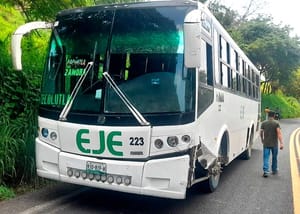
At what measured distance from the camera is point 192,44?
4883mm

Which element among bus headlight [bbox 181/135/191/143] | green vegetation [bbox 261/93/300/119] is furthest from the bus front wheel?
green vegetation [bbox 261/93/300/119]

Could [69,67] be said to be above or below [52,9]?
below

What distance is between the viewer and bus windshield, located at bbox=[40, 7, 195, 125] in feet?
17.8

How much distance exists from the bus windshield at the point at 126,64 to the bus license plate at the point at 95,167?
66 cm

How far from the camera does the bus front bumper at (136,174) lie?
525 centimetres

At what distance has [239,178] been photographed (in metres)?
8.95

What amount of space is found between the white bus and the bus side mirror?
0.01 m

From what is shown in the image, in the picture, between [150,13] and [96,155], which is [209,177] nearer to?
[96,155]

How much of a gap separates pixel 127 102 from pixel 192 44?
1154 mm

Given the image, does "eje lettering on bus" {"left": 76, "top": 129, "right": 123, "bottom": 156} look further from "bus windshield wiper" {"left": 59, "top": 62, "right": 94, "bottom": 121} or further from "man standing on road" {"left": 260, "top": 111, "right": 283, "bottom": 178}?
"man standing on road" {"left": 260, "top": 111, "right": 283, "bottom": 178}

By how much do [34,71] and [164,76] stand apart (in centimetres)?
341

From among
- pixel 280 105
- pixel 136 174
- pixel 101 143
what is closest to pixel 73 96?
pixel 101 143

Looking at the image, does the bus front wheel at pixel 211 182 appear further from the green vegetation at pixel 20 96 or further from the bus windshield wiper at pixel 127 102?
the green vegetation at pixel 20 96

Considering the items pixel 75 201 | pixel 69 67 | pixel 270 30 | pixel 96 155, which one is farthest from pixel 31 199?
pixel 270 30
